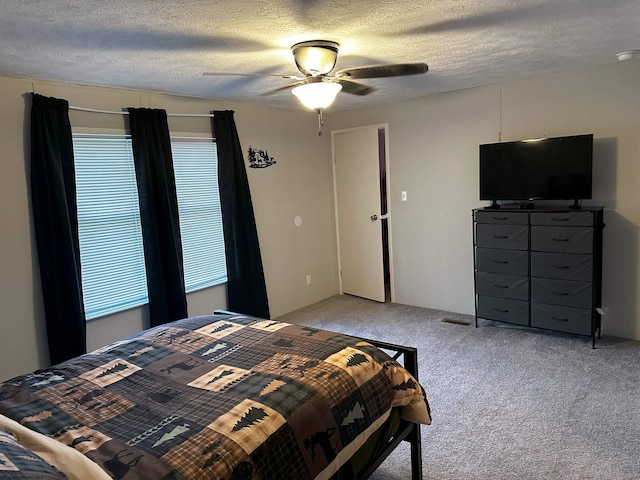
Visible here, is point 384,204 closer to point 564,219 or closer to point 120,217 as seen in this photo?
point 564,219

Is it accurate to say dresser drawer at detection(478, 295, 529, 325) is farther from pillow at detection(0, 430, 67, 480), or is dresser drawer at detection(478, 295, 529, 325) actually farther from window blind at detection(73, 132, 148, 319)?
pillow at detection(0, 430, 67, 480)

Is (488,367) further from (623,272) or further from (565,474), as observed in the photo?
(623,272)

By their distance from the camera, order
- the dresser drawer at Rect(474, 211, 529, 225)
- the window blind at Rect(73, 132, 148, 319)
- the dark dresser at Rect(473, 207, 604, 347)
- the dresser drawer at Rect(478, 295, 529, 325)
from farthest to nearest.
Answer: the dresser drawer at Rect(478, 295, 529, 325), the dresser drawer at Rect(474, 211, 529, 225), the dark dresser at Rect(473, 207, 604, 347), the window blind at Rect(73, 132, 148, 319)

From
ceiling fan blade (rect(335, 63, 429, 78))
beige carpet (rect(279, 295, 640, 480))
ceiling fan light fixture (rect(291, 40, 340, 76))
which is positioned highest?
ceiling fan light fixture (rect(291, 40, 340, 76))

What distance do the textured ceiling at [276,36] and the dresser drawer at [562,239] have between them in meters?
1.30

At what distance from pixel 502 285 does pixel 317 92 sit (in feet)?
8.35

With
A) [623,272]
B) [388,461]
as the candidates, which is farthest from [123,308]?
[623,272]

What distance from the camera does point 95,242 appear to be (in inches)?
138

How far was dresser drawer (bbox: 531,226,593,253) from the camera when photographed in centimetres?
349

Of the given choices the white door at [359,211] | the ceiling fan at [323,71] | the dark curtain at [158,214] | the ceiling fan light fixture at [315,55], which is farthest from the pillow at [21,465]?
the white door at [359,211]

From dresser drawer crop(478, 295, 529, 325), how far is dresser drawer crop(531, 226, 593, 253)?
0.53 meters

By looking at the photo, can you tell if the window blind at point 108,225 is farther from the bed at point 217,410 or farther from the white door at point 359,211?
the white door at point 359,211

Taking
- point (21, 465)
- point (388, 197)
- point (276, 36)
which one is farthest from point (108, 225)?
point (388, 197)

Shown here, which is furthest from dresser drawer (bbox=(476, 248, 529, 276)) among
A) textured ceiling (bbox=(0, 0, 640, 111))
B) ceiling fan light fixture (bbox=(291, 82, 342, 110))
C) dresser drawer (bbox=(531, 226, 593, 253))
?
ceiling fan light fixture (bbox=(291, 82, 342, 110))
